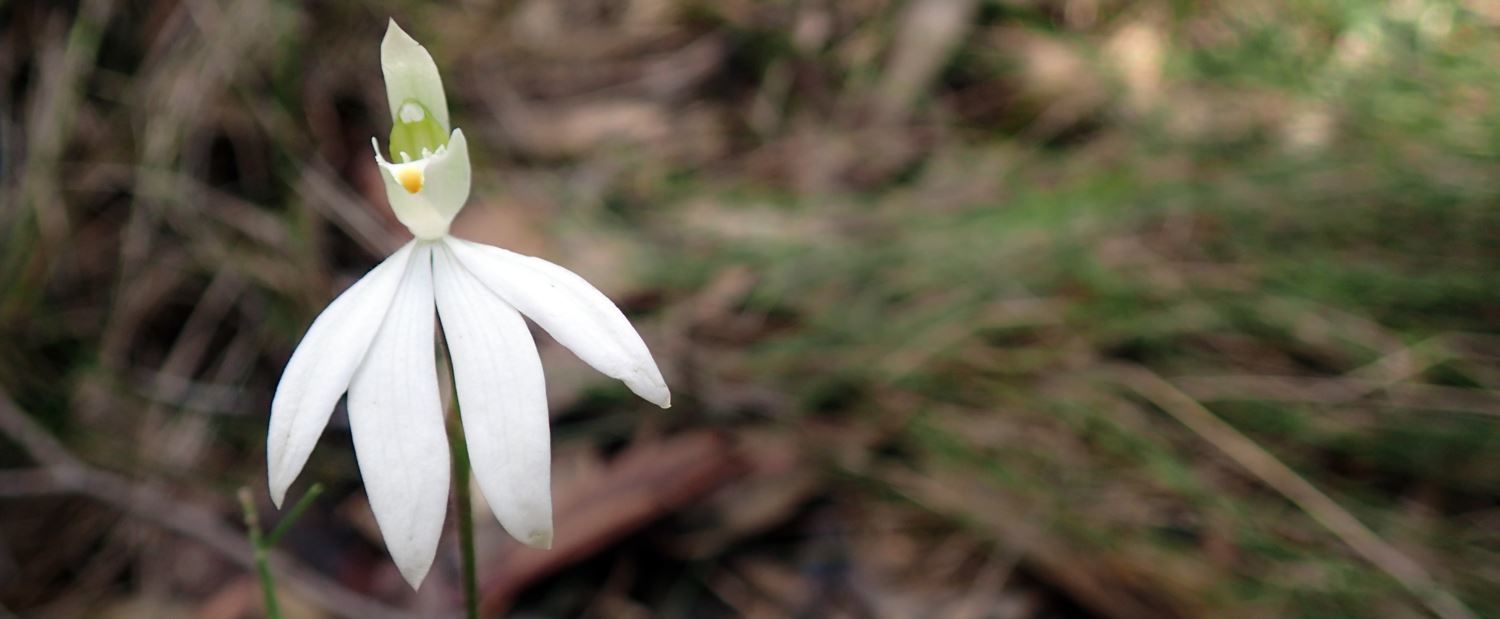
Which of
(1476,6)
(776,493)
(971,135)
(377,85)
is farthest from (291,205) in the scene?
(1476,6)

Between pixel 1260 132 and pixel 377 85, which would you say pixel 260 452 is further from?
pixel 1260 132

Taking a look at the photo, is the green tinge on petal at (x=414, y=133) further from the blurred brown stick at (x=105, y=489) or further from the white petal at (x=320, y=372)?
the blurred brown stick at (x=105, y=489)

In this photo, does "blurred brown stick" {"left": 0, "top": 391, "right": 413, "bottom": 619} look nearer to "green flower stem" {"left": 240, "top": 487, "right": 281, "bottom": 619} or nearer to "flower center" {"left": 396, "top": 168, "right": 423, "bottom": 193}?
"green flower stem" {"left": 240, "top": 487, "right": 281, "bottom": 619}

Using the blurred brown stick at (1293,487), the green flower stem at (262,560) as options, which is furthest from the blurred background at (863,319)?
the green flower stem at (262,560)

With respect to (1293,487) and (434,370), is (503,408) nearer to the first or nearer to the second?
(434,370)

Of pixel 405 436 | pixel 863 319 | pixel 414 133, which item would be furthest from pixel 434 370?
pixel 863 319
